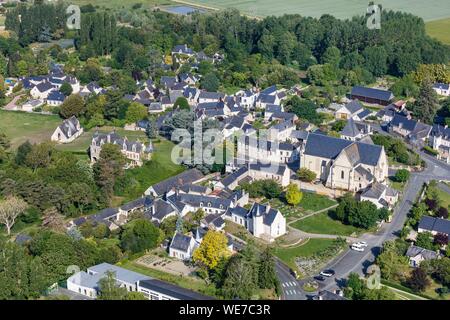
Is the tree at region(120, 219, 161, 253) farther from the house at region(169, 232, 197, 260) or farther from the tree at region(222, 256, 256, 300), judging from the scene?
the tree at region(222, 256, 256, 300)

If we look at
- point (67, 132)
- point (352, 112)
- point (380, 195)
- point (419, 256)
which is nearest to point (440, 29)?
point (352, 112)

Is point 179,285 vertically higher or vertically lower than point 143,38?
lower

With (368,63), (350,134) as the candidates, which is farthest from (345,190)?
(368,63)

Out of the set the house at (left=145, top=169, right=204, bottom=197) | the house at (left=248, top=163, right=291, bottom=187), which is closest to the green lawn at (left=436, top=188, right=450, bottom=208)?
the house at (left=248, top=163, right=291, bottom=187)

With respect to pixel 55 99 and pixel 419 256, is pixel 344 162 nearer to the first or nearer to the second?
pixel 419 256

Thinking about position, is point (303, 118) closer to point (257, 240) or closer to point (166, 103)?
point (166, 103)

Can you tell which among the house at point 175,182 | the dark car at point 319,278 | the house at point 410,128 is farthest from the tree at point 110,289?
the house at point 410,128

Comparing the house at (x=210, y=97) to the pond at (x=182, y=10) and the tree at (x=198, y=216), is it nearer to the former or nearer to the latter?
the tree at (x=198, y=216)
